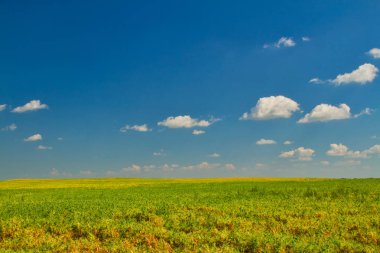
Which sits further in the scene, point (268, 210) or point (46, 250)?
point (268, 210)

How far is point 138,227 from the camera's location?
15688 mm

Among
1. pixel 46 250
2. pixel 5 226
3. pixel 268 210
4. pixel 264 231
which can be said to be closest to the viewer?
pixel 46 250

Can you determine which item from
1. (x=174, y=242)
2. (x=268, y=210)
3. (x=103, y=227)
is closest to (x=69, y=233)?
(x=103, y=227)

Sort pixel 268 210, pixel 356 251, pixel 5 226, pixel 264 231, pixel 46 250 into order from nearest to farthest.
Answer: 1. pixel 356 251
2. pixel 46 250
3. pixel 264 231
4. pixel 5 226
5. pixel 268 210

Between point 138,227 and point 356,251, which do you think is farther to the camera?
point 138,227

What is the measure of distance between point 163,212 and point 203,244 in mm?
7327

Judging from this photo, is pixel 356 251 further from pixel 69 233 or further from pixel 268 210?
pixel 69 233

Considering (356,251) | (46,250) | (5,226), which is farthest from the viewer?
(5,226)

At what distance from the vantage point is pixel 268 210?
20031 millimetres

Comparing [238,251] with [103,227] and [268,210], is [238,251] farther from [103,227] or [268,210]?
[268,210]

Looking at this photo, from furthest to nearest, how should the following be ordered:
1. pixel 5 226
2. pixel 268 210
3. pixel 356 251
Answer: pixel 268 210 < pixel 5 226 < pixel 356 251

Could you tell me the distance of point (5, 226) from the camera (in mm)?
16938

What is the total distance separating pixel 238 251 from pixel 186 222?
5.17 m

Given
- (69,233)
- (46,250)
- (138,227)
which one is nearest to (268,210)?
(138,227)
